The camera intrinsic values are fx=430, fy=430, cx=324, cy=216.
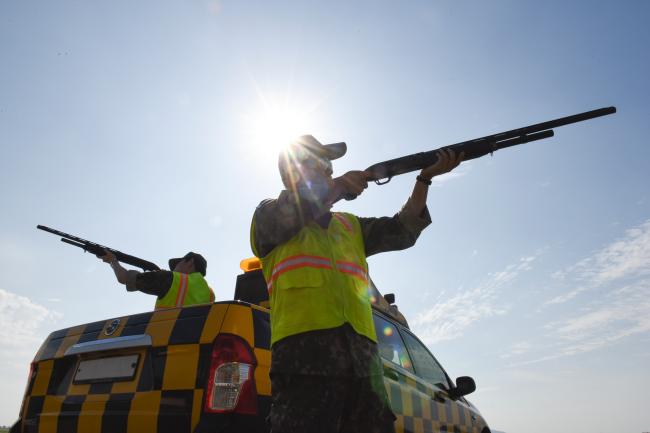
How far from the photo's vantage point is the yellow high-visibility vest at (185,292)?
3.74m

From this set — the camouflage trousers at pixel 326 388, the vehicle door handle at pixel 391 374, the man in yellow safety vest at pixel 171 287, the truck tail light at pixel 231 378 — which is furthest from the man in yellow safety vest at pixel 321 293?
the man in yellow safety vest at pixel 171 287

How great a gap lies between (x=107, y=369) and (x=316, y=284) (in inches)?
51.9

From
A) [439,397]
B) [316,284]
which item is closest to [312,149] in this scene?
[316,284]

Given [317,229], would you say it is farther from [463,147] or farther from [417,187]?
[463,147]

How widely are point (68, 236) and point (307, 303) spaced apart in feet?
23.9

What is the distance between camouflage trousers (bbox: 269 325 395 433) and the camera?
1.56 meters

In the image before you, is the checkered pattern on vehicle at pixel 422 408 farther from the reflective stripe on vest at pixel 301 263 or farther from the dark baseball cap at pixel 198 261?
the dark baseball cap at pixel 198 261

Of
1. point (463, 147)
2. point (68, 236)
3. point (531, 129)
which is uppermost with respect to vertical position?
point (68, 236)

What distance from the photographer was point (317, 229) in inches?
79.2

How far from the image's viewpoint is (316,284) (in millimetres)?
1774

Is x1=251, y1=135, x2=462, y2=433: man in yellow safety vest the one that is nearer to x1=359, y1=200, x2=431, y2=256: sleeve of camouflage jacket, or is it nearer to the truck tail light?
x1=359, y1=200, x2=431, y2=256: sleeve of camouflage jacket

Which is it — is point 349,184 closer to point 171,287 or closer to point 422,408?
point 422,408

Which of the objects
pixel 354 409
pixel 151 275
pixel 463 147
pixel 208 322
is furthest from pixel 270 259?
pixel 151 275

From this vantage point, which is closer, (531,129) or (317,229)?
(317,229)
